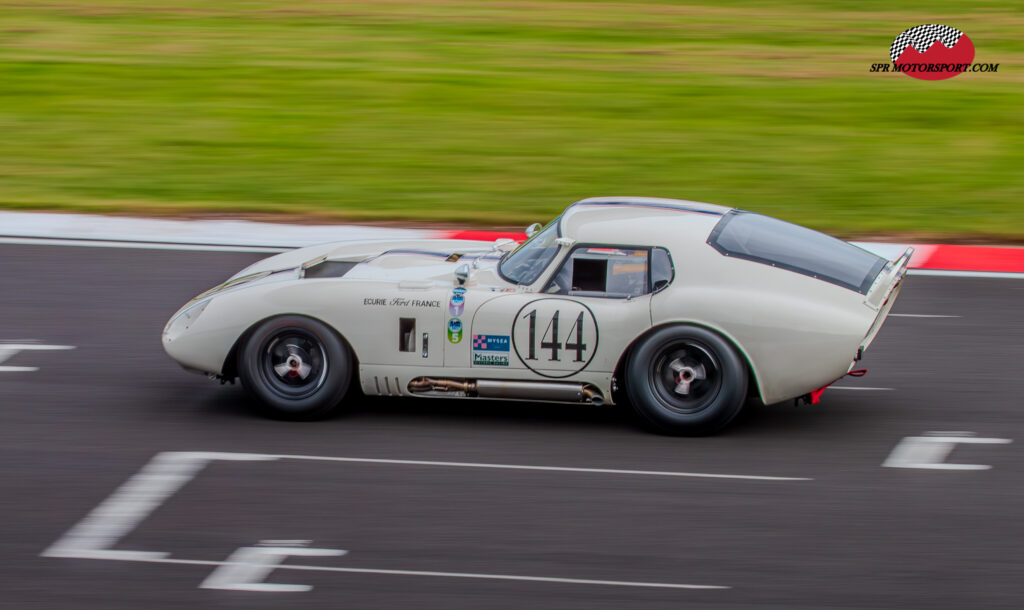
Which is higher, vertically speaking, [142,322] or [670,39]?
[670,39]

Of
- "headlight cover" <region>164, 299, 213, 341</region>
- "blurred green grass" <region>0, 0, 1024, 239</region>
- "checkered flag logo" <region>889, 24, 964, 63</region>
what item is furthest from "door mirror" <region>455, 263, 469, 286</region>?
"checkered flag logo" <region>889, 24, 964, 63</region>

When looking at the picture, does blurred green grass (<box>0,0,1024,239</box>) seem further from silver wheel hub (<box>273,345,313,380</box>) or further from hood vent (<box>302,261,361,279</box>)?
silver wheel hub (<box>273,345,313,380</box>)

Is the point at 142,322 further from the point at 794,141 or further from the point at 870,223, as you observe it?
the point at 794,141

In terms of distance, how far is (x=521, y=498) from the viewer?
6.73 m

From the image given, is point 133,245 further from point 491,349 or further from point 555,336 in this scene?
point 555,336

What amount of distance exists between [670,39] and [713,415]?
1491 centimetres

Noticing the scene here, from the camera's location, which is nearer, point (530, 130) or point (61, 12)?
point (530, 130)

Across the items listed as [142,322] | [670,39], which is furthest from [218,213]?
[670,39]

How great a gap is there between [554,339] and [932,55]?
16.0 meters

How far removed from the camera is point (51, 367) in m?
8.91

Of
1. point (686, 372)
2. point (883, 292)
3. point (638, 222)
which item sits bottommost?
point (686, 372)

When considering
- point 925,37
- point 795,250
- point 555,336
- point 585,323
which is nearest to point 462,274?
point 555,336

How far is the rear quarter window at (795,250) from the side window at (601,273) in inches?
18.0

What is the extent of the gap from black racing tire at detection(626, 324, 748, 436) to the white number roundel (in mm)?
274
